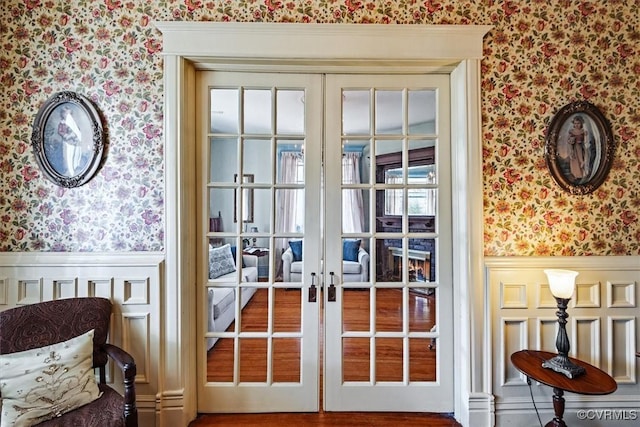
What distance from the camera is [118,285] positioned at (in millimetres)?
1869

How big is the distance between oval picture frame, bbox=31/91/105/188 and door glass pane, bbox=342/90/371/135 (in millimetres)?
1544

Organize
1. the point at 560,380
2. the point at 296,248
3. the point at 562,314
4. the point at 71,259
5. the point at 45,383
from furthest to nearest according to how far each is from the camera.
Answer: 1. the point at 296,248
2. the point at 71,259
3. the point at 562,314
4. the point at 560,380
5. the point at 45,383

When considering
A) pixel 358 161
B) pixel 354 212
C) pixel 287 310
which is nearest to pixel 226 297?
pixel 287 310

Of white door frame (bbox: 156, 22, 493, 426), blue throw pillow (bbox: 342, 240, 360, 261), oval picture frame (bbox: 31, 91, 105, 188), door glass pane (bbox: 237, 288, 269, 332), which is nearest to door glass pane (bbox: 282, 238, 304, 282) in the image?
door glass pane (bbox: 237, 288, 269, 332)

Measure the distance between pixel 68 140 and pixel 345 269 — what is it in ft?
6.36

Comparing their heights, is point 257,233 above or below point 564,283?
above

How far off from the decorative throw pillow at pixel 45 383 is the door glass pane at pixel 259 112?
1565 millimetres

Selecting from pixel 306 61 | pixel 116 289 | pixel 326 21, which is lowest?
pixel 116 289

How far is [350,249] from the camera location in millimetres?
2109

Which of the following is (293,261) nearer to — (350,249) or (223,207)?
(350,249)

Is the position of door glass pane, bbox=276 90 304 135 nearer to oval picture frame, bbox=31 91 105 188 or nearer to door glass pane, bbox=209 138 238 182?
door glass pane, bbox=209 138 238 182

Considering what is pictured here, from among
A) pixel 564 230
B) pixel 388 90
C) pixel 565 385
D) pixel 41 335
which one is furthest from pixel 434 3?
pixel 41 335

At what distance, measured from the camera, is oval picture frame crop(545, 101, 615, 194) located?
6.32 feet

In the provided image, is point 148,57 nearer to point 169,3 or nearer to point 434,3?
point 169,3
